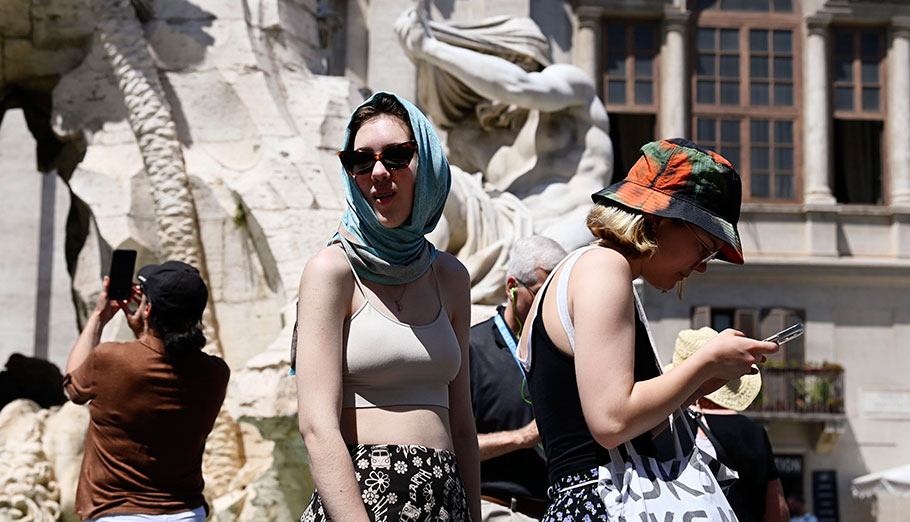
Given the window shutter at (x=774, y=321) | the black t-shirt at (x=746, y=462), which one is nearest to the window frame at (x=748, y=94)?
the window shutter at (x=774, y=321)

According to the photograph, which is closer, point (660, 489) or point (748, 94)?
point (660, 489)

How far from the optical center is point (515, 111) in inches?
272

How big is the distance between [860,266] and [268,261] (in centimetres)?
1606

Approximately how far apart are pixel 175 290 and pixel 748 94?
1918 centimetres

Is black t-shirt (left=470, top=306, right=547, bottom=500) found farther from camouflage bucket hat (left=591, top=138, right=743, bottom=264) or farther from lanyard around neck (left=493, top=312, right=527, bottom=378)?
camouflage bucket hat (left=591, top=138, right=743, bottom=264)

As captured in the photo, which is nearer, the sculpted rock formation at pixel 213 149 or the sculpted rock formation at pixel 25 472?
the sculpted rock formation at pixel 25 472

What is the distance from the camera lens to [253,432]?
6078 millimetres

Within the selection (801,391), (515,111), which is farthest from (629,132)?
(515,111)

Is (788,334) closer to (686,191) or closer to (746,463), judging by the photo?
(686,191)

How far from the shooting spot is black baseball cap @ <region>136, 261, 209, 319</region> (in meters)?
3.52

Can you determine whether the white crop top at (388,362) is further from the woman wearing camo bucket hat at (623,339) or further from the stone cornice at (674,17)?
the stone cornice at (674,17)

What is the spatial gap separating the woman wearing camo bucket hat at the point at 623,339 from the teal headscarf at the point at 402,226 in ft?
0.86

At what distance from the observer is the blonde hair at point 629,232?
2.38 m

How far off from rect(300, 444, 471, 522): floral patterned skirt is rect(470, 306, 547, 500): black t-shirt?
1166 millimetres
